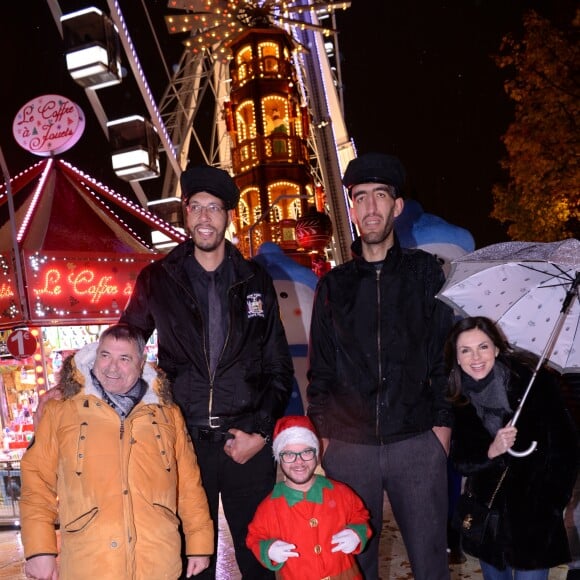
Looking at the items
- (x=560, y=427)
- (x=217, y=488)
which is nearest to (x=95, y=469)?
(x=217, y=488)

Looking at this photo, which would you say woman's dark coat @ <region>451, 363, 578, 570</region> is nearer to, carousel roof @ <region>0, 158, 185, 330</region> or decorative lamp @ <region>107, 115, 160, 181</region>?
carousel roof @ <region>0, 158, 185, 330</region>

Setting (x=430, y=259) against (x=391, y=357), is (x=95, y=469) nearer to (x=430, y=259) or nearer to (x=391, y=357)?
(x=391, y=357)

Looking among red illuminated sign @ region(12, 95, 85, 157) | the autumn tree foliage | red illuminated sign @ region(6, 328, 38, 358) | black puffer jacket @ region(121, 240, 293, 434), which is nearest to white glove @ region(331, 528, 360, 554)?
black puffer jacket @ region(121, 240, 293, 434)

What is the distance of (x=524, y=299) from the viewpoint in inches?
123

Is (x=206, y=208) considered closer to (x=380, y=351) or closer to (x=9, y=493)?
(x=380, y=351)

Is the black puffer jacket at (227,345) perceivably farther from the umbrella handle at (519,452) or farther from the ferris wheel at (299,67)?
the ferris wheel at (299,67)

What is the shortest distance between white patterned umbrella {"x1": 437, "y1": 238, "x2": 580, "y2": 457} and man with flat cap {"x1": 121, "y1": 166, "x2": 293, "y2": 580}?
1.02m

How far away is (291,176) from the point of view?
33.2 meters

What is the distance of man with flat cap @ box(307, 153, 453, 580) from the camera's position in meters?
2.67

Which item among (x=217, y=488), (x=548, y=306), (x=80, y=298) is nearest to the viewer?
(x=217, y=488)

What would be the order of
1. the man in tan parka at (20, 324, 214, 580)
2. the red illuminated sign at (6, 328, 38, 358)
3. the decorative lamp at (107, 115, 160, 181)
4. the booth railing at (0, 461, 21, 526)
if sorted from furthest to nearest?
the decorative lamp at (107, 115, 160, 181) → the red illuminated sign at (6, 328, 38, 358) → the booth railing at (0, 461, 21, 526) → the man in tan parka at (20, 324, 214, 580)

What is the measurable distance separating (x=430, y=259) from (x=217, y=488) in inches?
Answer: 62.5

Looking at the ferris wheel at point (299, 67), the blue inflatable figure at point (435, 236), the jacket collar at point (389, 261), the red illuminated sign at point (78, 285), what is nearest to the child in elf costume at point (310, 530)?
the jacket collar at point (389, 261)

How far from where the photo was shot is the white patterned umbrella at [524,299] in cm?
301
